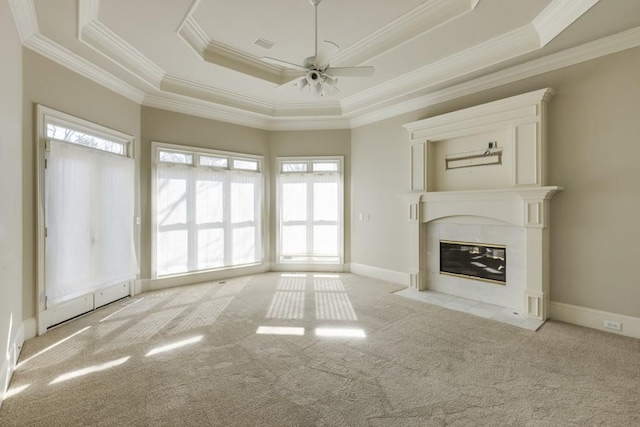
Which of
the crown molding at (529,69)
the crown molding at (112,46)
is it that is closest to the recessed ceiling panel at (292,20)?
the crown molding at (112,46)

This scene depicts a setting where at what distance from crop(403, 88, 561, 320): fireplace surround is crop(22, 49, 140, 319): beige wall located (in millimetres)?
4606

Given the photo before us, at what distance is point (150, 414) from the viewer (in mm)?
2000

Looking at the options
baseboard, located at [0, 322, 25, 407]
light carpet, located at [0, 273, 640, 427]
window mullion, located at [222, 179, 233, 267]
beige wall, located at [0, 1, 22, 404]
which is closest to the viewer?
light carpet, located at [0, 273, 640, 427]

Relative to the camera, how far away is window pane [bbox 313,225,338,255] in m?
6.25

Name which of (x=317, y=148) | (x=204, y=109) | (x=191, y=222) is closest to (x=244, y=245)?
(x=191, y=222)

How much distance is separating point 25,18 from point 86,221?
2172 millimetres

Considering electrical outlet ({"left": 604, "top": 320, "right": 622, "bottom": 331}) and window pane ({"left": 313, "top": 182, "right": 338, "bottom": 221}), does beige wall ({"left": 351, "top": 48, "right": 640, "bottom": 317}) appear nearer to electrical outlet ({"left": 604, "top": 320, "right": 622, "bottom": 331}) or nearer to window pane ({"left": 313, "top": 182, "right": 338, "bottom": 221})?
electrical outlet ({"left": 604, "top": 320, "right": 622, "bottom": 331})

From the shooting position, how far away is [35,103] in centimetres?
323

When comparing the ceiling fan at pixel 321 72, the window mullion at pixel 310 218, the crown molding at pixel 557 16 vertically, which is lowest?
the window mullion at pixel 310 218

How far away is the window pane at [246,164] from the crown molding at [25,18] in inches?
126

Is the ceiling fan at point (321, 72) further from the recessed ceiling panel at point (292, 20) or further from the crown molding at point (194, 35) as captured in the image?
the crown molding at point (194, 35)

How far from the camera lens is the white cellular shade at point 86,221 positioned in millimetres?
3395

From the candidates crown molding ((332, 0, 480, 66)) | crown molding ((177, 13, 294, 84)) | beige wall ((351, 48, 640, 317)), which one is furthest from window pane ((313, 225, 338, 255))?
beige wall ((351, 48, 640, 317))

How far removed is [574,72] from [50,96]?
6.05 m
